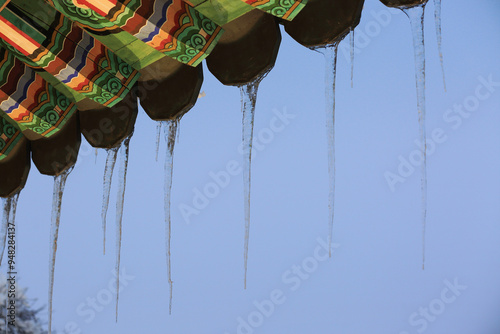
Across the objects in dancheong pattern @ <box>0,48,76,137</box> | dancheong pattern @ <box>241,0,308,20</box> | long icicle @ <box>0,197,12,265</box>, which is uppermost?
dancheong pattern @ <box>241,0,308,20</box>

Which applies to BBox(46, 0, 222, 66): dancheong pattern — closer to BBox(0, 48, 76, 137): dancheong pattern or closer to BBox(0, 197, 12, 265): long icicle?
BBox(0, 48, 76, 137): dancheong pattern

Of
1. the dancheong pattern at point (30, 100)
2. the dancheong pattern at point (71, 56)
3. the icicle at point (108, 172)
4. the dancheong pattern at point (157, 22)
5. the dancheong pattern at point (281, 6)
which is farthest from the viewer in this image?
the icicle at point (108, 172)

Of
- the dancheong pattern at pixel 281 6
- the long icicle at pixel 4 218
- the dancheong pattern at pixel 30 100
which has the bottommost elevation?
the long icicle at pixel 4 218

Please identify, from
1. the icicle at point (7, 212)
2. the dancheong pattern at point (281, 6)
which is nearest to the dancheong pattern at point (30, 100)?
the icicle at point (7, 212)

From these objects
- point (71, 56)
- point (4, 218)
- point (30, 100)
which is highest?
point (71, 56)

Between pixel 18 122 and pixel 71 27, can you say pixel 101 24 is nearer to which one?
pixel 71 27

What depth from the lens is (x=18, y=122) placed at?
3.81 m

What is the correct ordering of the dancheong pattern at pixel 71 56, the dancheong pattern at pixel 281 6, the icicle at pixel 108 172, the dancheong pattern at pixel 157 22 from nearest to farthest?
the dancheong pattern at pixel 281 6 < the dancheong pattern at pixel 157 22 < the dancheong pattern at pixel 71 56 < the icicle at pixel 108 172

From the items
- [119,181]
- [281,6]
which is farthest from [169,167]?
[281,6]

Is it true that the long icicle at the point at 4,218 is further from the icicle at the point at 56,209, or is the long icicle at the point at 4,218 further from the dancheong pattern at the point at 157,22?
the dancheong pattern at the point at 157,22

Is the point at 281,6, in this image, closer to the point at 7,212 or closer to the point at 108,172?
the point at 108,172

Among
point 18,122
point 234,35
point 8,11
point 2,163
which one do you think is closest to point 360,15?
point 234,35

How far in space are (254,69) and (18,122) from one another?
1.58 metres

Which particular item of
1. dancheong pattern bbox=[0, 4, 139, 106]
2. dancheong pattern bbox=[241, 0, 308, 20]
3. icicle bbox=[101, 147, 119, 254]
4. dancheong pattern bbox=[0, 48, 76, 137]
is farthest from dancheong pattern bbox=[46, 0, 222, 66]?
icicle bbox=[101, 147, 119, 254]
